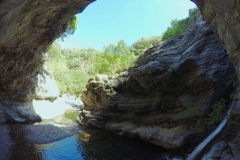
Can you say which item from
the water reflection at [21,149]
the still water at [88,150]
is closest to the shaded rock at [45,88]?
the water reflection at [21,149]

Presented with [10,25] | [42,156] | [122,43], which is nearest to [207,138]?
[42,156]

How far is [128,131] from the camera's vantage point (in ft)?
56.5

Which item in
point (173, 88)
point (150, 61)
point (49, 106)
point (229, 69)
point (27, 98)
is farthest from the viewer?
point (49, 106)

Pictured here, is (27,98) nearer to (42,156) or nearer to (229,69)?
(42,156)

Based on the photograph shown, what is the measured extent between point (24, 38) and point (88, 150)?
1156cm

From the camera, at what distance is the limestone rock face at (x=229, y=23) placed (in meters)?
8.16

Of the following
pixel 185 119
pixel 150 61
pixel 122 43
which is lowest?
pixel 185 119

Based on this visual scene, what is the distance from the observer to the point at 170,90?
15.7 metres

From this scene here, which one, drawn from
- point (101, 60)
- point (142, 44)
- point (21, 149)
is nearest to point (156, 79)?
point (21, 149)

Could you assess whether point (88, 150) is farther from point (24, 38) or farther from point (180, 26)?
point (180, 26)

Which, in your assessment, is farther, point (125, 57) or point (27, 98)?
point (125, 57)

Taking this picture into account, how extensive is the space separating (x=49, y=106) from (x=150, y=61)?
18.6 meters

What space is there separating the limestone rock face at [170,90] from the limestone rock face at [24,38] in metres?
8.43

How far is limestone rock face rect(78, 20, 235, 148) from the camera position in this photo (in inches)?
520
